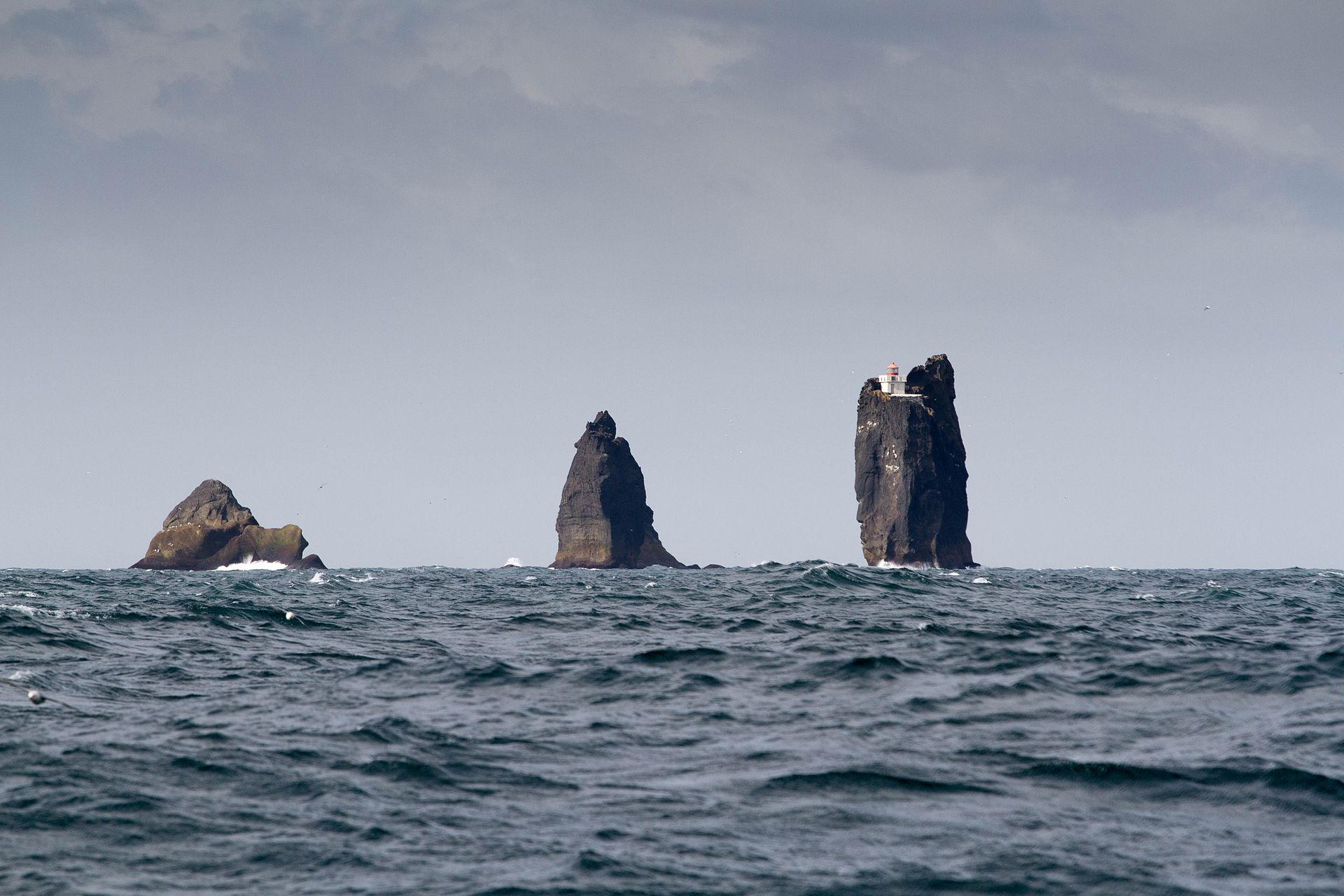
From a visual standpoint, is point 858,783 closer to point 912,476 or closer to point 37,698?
point 37,698

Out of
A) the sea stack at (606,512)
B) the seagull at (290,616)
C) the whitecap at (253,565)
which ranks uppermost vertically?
the sea stack at (606,512)

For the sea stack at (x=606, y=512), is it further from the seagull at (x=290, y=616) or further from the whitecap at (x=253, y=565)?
the seagull at (x=290, y=616)

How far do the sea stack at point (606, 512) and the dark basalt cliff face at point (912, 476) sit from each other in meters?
47.6

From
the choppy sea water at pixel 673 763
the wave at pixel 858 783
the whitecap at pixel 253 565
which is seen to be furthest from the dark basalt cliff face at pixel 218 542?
the wave at pixel 858 783

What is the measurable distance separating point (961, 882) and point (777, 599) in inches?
1192

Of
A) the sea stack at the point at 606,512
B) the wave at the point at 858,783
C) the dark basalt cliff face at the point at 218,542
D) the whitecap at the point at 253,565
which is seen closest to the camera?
the wave at the point at 858,783

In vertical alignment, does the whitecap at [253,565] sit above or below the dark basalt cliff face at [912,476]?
below

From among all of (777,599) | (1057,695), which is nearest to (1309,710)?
(1057,695)

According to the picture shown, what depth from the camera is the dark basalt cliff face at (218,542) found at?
511ft

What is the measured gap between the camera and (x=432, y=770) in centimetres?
1303

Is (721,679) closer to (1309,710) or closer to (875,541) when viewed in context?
(1309,710)

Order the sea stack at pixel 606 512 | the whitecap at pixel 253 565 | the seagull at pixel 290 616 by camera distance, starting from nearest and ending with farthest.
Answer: the seagull at pixel 290 616 < the whitecap at pixel 253 565 < the sea stack at pixel 606 512

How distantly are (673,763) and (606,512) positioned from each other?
17355cm

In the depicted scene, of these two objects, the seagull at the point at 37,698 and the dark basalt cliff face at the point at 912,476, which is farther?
the dark basalt cliff face at the point at 912,476
